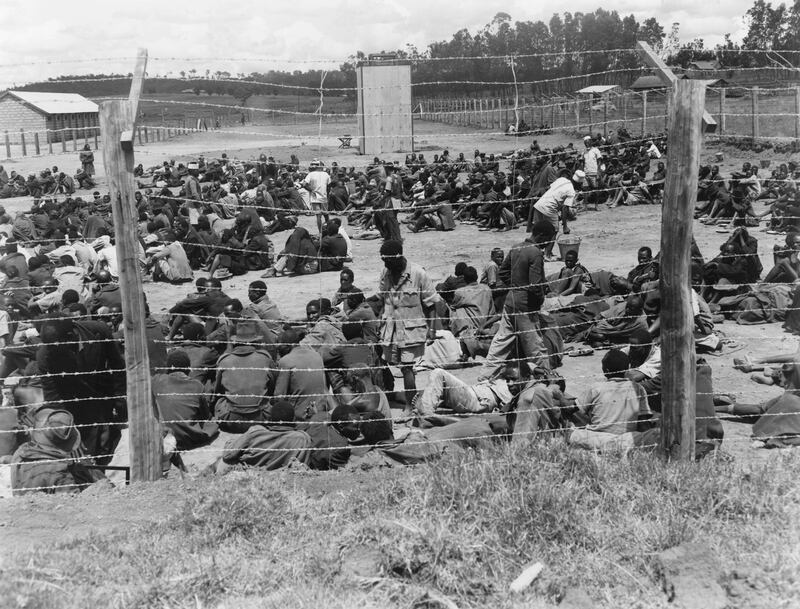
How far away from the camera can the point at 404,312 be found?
325 inches

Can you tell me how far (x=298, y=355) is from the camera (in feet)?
25.0

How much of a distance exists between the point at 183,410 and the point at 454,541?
389 cm

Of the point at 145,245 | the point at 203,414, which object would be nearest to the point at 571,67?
the point at 145,245

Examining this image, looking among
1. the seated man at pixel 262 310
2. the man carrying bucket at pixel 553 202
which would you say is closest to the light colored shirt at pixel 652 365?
the seated man at pixel 262 310

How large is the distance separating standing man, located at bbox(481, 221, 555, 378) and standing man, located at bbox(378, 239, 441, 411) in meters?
0.76

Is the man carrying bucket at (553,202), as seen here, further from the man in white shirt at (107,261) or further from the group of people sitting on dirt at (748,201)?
the man in white shirt at (107,261)

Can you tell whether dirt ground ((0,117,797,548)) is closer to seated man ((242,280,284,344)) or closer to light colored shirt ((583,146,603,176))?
seated man ((242,280,284,344))

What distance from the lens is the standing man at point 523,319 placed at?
8312 mm

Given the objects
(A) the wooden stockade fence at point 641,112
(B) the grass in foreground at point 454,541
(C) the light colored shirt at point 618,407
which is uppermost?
(A) the wooden stockade fence at point 641,112

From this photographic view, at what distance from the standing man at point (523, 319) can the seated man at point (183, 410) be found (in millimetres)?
2698

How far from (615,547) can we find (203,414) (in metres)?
4.28

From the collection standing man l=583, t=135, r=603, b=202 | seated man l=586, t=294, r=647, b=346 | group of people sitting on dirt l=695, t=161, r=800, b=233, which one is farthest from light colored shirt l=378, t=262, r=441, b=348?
standing man l=583, t=135, r=603, b=202

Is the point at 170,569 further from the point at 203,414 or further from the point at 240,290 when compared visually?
the point at 240,290

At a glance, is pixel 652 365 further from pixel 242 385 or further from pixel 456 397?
pixel 242 385
